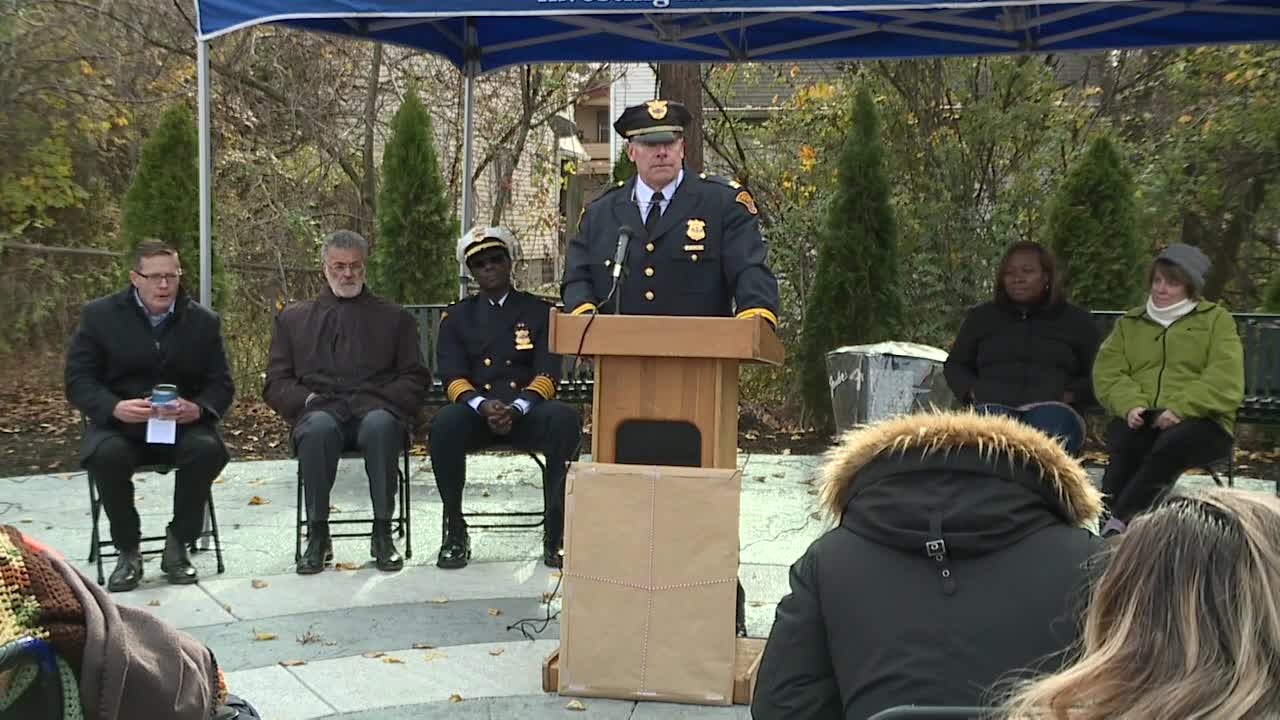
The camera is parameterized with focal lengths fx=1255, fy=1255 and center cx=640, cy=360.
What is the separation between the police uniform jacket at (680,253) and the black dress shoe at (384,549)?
169cm

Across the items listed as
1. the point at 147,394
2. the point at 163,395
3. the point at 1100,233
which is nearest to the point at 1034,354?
the point at 1100,233

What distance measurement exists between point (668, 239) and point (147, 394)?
252 centimetres

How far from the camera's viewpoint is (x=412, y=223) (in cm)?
919

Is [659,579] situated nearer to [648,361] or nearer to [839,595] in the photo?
[648,361]

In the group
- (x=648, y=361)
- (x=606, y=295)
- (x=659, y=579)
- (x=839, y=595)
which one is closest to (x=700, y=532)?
(x=659, y=579)

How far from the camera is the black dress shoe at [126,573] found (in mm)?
5188

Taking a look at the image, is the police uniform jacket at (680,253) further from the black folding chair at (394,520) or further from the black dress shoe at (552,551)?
the black folding chair at (394,520)

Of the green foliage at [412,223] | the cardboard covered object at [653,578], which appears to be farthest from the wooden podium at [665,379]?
the green foliage at [412,223]

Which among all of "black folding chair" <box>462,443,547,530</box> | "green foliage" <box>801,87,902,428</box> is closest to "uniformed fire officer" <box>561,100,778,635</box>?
"black folding chair" <box>462,443,547,530</box>

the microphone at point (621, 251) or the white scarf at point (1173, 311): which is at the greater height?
the microphone at point (621, 251)

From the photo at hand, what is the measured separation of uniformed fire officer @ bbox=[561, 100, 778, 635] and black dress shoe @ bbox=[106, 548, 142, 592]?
2.25 m

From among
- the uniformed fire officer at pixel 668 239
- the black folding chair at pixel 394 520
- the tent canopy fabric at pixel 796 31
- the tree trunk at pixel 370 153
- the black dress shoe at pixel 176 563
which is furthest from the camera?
the tree trunk at pixel 370 153

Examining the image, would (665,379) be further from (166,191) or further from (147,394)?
(166,191)

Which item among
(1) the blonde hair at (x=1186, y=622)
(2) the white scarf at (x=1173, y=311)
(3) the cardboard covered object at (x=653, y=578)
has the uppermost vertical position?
(2) the white scarf at (x=1173, y=311)
